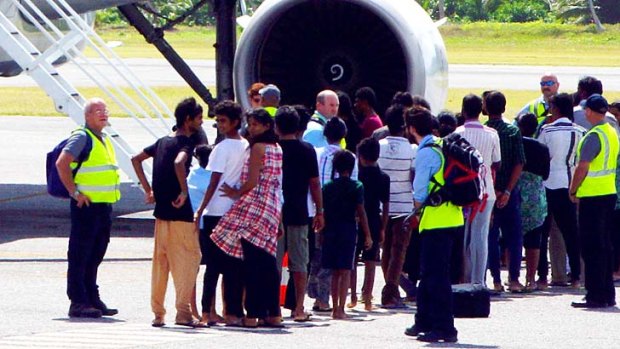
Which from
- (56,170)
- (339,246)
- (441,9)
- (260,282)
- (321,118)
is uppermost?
(441,9)

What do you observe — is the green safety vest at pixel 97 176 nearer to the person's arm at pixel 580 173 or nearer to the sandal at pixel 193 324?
the sandal at pixel 193 324

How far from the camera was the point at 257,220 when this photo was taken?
33.3ft

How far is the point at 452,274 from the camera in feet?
37.9

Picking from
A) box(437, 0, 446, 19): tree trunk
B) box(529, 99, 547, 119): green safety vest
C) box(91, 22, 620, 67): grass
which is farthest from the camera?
box(437, 0, 446, 19): tree trunk

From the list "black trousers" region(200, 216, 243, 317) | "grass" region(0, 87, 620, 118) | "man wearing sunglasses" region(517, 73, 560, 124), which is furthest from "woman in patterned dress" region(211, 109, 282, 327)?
"grass" region(0, 87, 620, 118)

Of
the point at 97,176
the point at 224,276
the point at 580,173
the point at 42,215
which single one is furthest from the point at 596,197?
the point at 42,215

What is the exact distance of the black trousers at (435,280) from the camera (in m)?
9.79

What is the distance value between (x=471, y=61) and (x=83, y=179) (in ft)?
155

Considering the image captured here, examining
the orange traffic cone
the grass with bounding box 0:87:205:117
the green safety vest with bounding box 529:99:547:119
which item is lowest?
the orange traffic cone

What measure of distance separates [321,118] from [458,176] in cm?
227

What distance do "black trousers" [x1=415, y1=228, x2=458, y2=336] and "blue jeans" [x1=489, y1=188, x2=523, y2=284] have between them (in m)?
2.54

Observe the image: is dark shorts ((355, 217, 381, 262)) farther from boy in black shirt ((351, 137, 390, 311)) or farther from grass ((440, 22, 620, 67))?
grass ((440, 22, 620, 67))

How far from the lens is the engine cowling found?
15664 millimetres

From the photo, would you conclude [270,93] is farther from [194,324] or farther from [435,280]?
[435,280]
